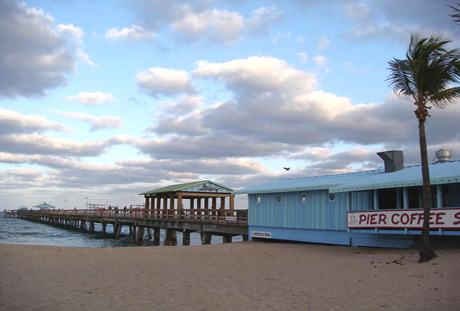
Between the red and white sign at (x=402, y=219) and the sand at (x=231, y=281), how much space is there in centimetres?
105

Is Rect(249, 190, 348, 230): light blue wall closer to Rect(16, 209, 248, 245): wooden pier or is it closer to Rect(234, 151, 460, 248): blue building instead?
Rect(234, 151, 460, 248): blue building

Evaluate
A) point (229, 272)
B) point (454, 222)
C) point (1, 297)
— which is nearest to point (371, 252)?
point (454, 222)

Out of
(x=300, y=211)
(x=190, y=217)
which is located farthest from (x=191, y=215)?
(x=300, y=211)

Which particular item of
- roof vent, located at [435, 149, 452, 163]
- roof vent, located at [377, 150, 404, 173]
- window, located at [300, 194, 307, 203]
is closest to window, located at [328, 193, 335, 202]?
window, located at [300, 194, 307, 203]

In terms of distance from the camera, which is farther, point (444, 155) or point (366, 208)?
point (444, 155)

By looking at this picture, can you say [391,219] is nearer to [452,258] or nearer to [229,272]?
[452,258]

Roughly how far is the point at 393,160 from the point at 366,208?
3.20 m

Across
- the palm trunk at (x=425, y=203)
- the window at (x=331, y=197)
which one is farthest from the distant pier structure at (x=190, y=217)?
the palm trunk at (x=425, y=203)

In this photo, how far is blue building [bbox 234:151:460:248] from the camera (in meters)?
15.6

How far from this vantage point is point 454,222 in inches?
569

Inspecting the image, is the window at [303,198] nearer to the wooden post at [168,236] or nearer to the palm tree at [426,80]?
the palm tree at [426,80]

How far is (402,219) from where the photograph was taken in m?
16.1

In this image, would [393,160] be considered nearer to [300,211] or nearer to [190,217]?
[300,211]

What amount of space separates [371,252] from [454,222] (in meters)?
3.64
